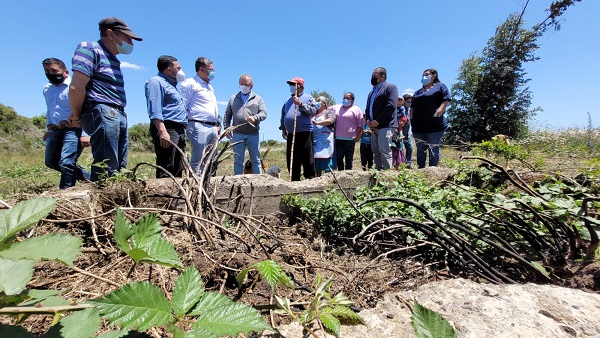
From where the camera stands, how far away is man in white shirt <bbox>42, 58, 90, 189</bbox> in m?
3.56

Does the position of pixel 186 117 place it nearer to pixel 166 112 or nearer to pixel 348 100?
pixel 166 112

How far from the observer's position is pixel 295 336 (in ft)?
3.28

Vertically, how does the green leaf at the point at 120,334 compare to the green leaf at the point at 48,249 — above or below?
below

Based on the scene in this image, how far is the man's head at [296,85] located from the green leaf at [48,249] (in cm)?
452

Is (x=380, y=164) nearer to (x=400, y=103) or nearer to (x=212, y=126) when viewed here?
(x=400, y=103)

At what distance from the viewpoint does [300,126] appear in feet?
15.9

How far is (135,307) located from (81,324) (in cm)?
9

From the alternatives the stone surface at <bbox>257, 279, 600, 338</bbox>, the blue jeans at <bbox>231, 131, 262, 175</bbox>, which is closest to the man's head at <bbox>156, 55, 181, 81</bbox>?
the blue jeans at <bbox>231, 131, 262, 175</bbox>

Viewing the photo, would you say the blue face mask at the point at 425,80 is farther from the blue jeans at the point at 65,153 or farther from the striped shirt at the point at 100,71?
the blue jeans at the point at 65,153

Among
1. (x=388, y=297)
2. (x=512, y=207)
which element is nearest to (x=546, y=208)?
(x=512, y=207)

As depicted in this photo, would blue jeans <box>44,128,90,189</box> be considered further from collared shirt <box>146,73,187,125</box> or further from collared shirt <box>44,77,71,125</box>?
collared shirt <box>146,73,187,125</box>

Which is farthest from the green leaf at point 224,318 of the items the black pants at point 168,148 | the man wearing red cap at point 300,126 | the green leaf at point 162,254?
the man wearing red cap at point 300,126

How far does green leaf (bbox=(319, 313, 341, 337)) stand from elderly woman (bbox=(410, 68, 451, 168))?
4.64 metres

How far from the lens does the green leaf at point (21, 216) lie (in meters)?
0.56
